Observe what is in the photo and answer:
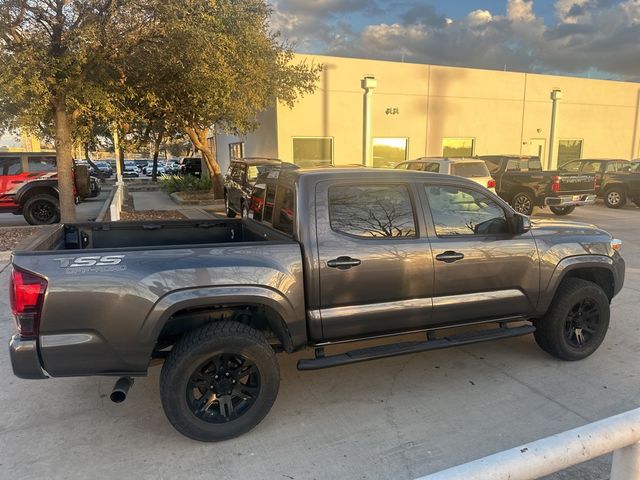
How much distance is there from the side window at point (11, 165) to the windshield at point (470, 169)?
35.6ft

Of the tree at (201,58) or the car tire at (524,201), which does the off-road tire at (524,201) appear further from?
the tree at (201,58)

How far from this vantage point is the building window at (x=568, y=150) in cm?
2212

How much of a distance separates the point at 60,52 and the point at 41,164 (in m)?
4.65

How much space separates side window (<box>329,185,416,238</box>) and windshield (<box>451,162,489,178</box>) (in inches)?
334

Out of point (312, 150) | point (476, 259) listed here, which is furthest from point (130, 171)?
point (476, 259)

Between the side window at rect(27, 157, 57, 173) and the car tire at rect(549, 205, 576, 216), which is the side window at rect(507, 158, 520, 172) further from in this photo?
the side window at rect(27, 157, 57, 173)

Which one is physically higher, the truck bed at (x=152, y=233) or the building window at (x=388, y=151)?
the building window at (x=388, y=151)

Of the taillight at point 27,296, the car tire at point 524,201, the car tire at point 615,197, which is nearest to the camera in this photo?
the taillight at point 27,296

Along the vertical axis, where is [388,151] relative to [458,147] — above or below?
below

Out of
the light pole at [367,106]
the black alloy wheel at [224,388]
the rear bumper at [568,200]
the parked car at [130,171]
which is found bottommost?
the parked car at [130,171]

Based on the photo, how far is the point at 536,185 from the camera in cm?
1321

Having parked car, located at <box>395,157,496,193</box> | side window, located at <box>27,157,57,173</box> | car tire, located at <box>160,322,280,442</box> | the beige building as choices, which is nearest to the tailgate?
parked car, located at <box>395,157,496,193</box>

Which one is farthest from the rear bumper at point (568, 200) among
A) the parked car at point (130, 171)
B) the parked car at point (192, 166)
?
the parked car at point (130, 171)

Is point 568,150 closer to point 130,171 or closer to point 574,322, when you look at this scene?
point 574,322
